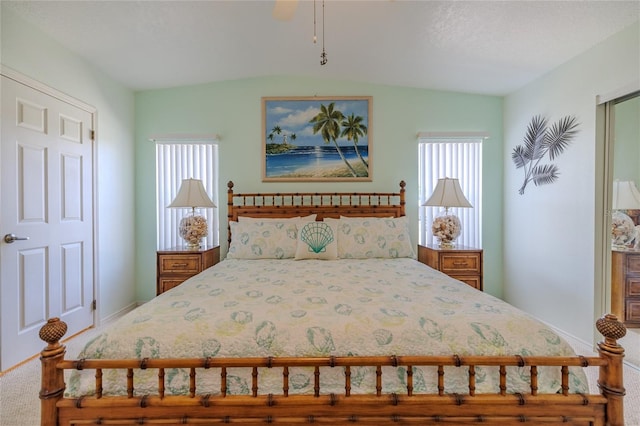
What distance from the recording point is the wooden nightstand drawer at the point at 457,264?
10.3 ft

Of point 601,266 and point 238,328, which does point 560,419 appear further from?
point 601,266

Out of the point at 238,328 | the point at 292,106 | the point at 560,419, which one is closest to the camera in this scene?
the point at 560,419

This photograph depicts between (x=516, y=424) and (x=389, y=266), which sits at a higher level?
(x=389, y=266)

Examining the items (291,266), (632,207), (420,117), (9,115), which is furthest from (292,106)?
(632,207)

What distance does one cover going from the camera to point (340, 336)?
4.29 feet

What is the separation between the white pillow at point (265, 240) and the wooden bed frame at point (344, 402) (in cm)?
172

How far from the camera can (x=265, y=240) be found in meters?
2.99

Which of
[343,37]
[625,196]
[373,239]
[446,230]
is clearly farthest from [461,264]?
[343,37]

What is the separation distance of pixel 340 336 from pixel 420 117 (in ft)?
10.3

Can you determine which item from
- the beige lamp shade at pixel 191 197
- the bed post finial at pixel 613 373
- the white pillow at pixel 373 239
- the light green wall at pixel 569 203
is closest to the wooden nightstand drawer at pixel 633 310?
the light green wall at pixel 569 203

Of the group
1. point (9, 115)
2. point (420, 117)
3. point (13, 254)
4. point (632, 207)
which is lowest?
point (13, 254)

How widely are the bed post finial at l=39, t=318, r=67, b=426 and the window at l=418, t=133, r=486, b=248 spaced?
3415 mm

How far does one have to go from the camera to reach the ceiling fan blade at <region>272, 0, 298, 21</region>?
1.80 metres

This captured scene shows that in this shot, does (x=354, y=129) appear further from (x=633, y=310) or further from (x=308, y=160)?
(x=633, y=310)
